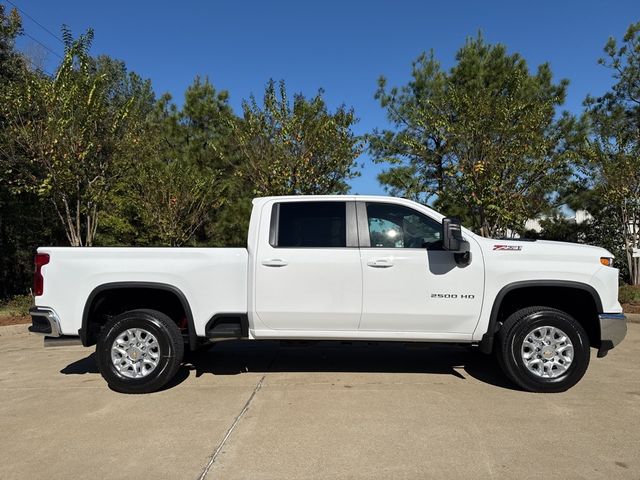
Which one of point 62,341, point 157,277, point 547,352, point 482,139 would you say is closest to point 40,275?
point 62,341

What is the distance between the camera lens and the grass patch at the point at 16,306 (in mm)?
10258

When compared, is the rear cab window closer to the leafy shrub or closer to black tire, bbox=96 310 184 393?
black tire, bbox=96 310 184 393

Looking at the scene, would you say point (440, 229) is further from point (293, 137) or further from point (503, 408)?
point (293, 137)

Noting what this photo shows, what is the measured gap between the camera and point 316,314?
4988 millimetres

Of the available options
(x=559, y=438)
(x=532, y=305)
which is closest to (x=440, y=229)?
(x=532, y=305)

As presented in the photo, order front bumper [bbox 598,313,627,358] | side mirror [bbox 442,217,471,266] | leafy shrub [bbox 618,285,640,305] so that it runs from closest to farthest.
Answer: side mirror [bbox 442,217,471,266] < front bumper [bbox 598,313,627,358] < leafy shrub [bbox 618,285,640,305]

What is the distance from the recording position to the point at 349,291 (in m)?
4.94

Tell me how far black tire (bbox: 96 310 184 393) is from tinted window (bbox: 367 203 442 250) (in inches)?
88.8

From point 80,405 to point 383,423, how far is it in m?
2.86

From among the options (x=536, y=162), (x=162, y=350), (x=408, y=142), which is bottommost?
(x=162, y=350)

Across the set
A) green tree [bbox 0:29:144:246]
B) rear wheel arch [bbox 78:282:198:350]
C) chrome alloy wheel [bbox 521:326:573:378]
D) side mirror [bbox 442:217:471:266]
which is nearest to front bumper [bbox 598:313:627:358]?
chrome alloy wheel [bbox 521:326:573:378]

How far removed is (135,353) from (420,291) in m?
2.94

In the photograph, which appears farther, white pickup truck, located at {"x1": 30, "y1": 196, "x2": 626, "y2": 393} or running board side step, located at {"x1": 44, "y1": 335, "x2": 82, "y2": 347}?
running board side step, located at {"x1": 44, "y1": 335, "x2": 82, "y2": 347}

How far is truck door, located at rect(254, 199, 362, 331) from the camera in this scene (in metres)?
4.95
